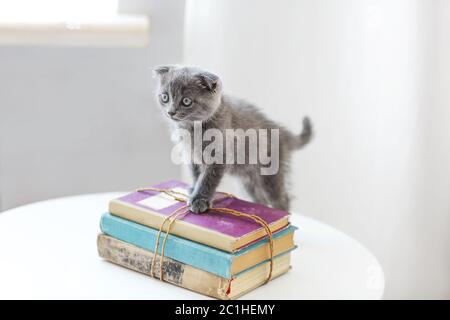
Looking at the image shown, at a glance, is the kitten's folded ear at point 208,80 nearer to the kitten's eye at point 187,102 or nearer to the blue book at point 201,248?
the kitten's eye at point 187,102

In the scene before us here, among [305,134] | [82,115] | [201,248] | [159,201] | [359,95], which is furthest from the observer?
[82,115]

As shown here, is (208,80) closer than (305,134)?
Yes

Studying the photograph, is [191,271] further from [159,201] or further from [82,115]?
[82,115]

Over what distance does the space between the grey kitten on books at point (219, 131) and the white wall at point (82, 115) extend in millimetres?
573

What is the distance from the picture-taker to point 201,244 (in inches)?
34.8

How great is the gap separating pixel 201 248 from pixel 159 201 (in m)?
0.14

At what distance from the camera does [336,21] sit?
4.66ft

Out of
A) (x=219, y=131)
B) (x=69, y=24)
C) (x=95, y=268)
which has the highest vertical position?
(x=69, y=24)

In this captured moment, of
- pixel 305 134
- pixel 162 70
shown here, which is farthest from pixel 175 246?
pixel 305 134

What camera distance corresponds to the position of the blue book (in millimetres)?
855

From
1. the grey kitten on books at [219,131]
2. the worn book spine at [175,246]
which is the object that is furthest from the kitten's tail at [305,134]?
the worn book spine at [175,246]

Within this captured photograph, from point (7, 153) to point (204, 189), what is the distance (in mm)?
809

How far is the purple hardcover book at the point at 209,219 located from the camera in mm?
869

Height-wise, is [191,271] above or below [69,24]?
below
